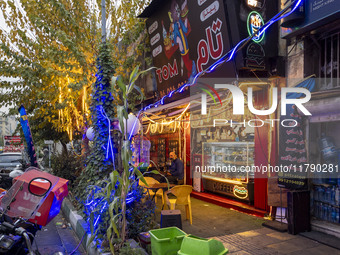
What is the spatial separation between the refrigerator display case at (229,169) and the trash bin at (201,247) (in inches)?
225

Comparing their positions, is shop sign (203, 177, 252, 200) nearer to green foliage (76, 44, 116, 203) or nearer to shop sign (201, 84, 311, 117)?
shop sign (201, 84, 311, 117)

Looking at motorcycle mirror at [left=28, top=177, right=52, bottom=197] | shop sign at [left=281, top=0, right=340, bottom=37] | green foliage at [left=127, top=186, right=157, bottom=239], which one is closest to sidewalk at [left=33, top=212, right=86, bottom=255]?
green foliage at [left=127, top=186, right=157, bottom=239]

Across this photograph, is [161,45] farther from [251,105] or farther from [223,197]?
[223,197]

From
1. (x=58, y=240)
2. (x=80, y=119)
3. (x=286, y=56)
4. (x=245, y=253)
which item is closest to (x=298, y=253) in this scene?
(x=245, y=253)

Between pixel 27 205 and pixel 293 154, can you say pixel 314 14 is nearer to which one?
pixel 293 154

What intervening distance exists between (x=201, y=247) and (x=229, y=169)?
22.7 ft

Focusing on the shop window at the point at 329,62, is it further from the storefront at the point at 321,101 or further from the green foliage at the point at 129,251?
the green foliage at the point at 129,251

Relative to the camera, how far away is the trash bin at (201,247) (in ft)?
9.43

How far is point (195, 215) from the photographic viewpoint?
816 cm

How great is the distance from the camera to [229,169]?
9.64m

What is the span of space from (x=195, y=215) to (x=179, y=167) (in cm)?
230

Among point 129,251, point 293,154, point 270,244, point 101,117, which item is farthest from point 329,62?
point 129,251

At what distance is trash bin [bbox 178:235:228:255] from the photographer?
287cm

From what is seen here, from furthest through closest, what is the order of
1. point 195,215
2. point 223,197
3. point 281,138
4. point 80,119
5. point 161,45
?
point 80,119
point 161,45
point 223,197
point 195,215
point 281,138
